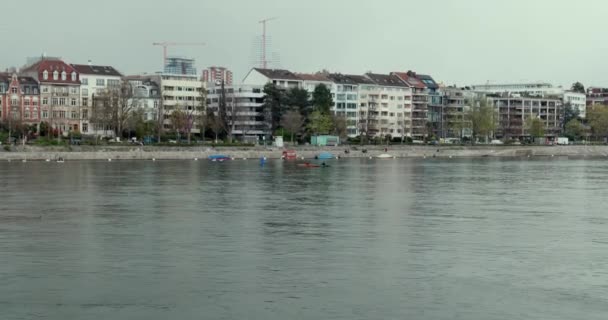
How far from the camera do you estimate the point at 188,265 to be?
26906 millimetres

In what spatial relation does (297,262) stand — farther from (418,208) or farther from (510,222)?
(418,208)

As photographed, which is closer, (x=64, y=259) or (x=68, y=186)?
(x=64, y=259)

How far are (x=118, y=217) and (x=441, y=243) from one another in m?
15.5

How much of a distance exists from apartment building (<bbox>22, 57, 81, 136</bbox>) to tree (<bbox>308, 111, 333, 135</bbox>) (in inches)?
1476

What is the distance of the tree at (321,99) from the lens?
16200cm

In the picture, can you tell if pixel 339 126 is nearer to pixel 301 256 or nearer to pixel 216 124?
pixel 216 124

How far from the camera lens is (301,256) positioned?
1136 inches

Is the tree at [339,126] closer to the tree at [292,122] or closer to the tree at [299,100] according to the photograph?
the tree at [299,100]

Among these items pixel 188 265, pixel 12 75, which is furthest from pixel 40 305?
pixel 12 75

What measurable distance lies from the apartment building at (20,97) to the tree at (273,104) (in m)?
36.5

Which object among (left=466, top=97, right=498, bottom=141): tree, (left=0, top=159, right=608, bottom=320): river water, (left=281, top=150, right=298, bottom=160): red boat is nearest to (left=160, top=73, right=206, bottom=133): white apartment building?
(left=281, top=150, right=298, bottom=160): red boat

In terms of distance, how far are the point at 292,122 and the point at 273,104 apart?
6.42 meters

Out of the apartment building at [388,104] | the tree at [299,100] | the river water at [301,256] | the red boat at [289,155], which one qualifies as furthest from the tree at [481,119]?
the river water at [301,256]

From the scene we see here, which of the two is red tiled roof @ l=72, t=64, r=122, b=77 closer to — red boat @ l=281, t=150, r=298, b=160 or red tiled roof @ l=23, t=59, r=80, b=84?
red tiled roof @ l=23, t=59, r=80, b=84
